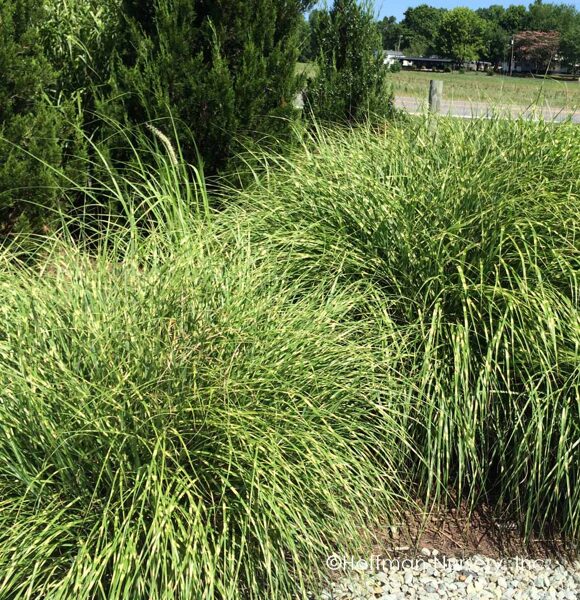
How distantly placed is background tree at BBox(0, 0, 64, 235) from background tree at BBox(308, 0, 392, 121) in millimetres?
2503

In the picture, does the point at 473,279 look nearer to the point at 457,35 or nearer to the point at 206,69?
the point at 206,69

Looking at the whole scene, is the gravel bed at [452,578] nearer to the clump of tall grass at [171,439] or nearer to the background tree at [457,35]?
the clump of tall grass at [171,439]

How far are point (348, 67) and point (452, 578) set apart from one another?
468 cm

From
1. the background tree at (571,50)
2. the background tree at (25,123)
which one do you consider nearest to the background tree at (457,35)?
the background tree at (571,50)

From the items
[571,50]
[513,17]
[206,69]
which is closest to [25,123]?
[206,69]

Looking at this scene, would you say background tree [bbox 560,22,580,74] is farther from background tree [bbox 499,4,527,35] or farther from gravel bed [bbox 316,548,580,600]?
background tree [bbox 499,4,527,35]

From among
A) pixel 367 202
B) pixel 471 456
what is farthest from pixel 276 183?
pixel 471 456

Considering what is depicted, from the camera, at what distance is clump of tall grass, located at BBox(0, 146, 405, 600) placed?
2.08 metres

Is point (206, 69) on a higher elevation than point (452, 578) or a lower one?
higher

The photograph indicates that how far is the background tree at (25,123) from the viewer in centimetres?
391

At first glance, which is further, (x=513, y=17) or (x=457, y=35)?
(x=513, y=17)

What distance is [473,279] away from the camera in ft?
10.4

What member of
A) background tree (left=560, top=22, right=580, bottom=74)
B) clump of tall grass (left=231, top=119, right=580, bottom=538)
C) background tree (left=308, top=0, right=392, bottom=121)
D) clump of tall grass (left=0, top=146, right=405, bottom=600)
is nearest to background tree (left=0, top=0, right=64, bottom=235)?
clump of tall grass (left=231, top=119, right=580, bottom=538)

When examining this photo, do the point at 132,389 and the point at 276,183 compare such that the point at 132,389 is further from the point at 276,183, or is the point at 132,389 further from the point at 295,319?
the point at 276,183
